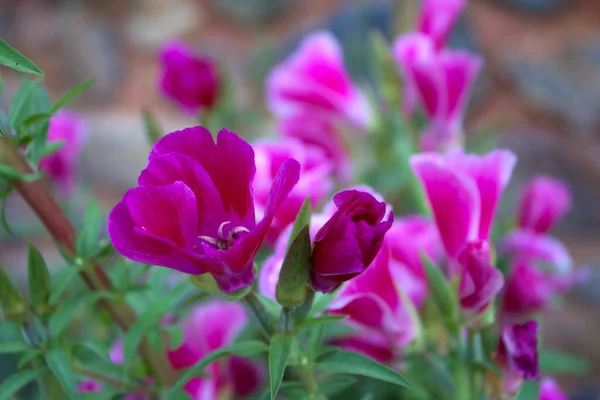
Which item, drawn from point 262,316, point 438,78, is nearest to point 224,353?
point 262,316

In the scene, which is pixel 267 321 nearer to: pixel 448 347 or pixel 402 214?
pixel 448 347

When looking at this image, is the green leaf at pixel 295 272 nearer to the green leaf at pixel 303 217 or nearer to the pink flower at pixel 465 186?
the green leaf at pixel 303 217

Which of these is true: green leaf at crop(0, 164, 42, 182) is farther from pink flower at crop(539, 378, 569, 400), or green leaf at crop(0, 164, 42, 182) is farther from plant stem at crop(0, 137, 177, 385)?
pink flower at crop(539, 378, 569, 400)

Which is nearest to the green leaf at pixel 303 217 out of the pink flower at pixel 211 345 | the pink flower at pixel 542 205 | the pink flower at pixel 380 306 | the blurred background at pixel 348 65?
the pink flower at pixel 380 306

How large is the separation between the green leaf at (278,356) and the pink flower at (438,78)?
0.35 m

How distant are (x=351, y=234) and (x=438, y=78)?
36 cm

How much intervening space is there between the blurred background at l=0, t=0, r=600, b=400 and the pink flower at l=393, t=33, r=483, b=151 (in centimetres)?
23

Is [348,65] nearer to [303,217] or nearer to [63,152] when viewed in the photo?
[63,152]

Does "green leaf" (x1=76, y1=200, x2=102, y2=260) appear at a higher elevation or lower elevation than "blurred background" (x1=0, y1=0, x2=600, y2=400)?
higher

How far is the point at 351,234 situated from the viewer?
356 millimetres

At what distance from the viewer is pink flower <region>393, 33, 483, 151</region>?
0.67 m

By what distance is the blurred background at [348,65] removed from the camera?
141 cm

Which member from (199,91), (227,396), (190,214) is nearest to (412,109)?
(199,91)

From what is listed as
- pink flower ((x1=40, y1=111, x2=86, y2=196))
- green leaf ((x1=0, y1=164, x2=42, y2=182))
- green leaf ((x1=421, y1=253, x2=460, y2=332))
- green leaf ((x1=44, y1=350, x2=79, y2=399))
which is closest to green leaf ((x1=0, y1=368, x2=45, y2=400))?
green leaf ((x1=44, y1=350, x2=79, y2=399))
